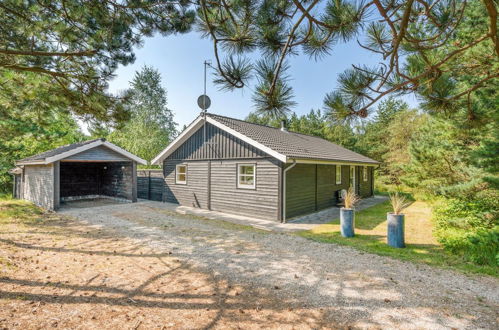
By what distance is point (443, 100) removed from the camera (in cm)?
369

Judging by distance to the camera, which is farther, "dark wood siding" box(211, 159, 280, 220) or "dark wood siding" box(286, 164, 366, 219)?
"dark wood siding" box(286, 164, 366, 219)

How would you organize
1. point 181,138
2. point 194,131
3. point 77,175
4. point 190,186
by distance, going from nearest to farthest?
point 194,131 < point 190,186 < point 181,138 < point 77,175

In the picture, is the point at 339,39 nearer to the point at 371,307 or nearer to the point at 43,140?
the point at 371,307

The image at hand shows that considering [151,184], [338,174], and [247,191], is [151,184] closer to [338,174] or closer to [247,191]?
[247,191]

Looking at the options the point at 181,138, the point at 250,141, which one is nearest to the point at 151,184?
the point at 181,138

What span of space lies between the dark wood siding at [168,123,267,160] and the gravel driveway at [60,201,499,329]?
356 centimetres

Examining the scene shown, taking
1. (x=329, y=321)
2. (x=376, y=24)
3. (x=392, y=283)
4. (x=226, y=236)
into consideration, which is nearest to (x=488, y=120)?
(x=376, y=24)

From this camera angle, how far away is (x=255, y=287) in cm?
386

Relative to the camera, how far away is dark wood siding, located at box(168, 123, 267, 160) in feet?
31.8

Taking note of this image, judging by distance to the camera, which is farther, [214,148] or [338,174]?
[338,174]

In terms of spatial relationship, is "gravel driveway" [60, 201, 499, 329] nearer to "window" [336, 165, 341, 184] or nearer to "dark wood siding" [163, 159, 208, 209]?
"dark wood siding" [163, 159, 208, 209]

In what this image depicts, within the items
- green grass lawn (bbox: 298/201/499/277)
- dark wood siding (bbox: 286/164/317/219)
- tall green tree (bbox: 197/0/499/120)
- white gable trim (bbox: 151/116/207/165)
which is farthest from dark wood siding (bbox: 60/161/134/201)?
tall green tree (bbox: 197/0/499/120)

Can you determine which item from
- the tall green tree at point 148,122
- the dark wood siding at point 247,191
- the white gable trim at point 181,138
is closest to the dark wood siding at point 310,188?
the dark wood siding at point 247,191

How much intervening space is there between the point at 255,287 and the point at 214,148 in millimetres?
7715
